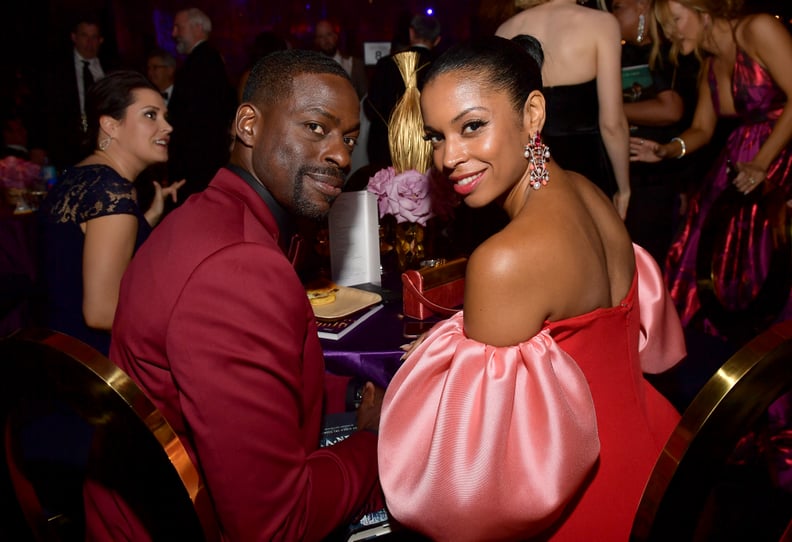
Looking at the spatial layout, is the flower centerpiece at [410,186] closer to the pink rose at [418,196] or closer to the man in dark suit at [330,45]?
the pink rose at [418,196]

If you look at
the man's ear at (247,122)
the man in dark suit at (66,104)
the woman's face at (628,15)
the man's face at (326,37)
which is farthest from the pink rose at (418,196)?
the man's face at (326,37)

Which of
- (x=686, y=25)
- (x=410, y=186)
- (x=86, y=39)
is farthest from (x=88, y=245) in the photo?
(x=86, y=39)

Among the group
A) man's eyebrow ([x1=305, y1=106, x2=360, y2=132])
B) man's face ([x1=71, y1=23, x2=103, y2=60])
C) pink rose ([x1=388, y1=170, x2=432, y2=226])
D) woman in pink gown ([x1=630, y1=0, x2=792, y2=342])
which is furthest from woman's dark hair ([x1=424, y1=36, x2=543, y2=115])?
man's face ([x1=71, y1=23, x2=103, y2=60])

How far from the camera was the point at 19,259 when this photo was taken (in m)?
3.44

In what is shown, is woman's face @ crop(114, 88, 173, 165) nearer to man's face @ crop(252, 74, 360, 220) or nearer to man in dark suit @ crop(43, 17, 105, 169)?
man's face @ crop(252, 74, 360, 220)

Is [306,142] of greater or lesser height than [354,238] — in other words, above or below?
above

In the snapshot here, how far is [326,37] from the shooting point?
22.6 feet

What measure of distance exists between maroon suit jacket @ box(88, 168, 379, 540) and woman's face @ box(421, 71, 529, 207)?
50cm

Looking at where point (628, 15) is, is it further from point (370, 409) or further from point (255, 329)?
point (255, 329)

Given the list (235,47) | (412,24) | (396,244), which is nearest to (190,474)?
(396,244)

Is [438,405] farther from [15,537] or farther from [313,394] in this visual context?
[15,537]

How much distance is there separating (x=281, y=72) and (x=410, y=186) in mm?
829

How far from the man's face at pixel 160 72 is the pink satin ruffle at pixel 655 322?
18.4 ft

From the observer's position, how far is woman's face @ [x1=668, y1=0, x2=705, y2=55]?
10.2 ft
